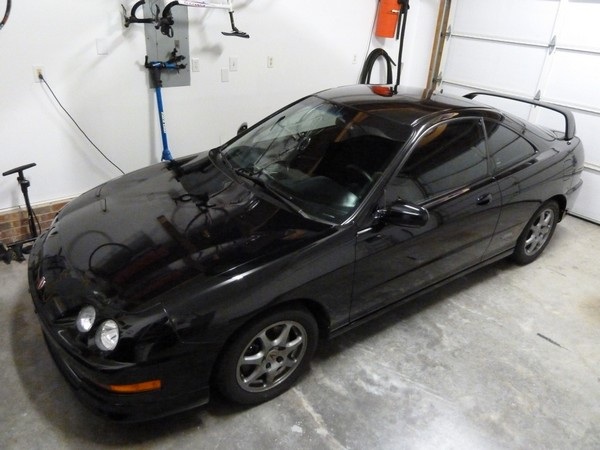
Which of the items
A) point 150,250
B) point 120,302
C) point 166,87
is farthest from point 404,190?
point 166,87

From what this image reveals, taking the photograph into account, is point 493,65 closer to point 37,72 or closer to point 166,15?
point 166,15

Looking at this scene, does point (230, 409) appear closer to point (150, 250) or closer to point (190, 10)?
Result: point (150, 250)

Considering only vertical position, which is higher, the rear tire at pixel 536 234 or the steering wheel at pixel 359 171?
the steering wheel at pixel 359 171

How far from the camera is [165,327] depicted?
1.68m

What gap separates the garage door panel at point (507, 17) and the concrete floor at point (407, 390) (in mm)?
2930

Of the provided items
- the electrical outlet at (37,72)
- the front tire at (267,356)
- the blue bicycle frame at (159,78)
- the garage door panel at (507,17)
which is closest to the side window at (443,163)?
the front tire at (267,356)

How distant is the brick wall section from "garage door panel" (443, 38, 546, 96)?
4581 mm

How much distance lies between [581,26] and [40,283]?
483cm

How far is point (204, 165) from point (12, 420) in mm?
1540

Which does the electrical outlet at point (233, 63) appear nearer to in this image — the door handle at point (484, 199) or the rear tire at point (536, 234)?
the door handle at point (484, 199)

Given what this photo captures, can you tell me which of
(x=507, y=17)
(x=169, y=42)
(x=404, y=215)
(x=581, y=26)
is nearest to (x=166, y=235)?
(x=404, y=215)

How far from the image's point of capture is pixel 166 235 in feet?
6.71

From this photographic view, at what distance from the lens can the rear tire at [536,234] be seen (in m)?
3.26

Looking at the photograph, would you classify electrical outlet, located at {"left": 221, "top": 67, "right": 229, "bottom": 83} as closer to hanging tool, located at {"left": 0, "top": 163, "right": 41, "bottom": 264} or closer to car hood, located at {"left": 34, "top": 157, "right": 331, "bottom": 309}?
hanging tool, located at {"left": 0, "top": 163, "right": 41, "bottom": 264}
